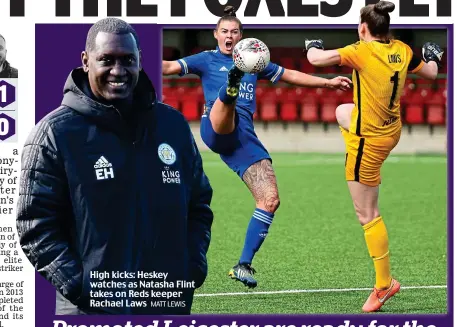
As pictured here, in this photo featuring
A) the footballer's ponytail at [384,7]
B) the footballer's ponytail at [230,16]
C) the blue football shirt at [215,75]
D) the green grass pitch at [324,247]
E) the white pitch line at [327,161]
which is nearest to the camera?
the footballer's ponytail at [384,7]

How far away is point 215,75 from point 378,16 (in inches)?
74.0

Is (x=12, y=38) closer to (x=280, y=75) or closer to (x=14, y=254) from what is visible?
(x=14, y=254)

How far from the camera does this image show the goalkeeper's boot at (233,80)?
6.54 meters

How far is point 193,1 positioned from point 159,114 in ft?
7.01

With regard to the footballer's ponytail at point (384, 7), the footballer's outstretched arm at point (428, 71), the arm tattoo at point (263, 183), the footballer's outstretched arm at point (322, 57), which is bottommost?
the arm tattoo at point (263, 183)

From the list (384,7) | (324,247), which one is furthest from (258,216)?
(324,247)

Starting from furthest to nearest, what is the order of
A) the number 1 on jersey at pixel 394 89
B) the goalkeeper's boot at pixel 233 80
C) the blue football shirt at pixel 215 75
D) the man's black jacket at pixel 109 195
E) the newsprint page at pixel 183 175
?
the blue football shirt at pixel 215 75
the number 1 on jersey at pixel 394 89
the goalkeeper's boot at pixel 233 80
the newsprint page at pixel 183 175
the man's black jacket at pixel 109 195

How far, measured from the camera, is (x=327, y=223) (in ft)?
44.3

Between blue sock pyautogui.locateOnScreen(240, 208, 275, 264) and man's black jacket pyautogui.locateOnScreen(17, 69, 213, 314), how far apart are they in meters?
3.12

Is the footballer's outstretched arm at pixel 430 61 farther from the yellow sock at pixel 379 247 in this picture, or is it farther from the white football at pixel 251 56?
the white football at pixel 251 56

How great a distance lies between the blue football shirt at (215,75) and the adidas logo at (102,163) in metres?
3.57

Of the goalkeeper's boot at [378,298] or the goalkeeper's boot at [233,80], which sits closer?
the goalkeeper's boot at [233,80]

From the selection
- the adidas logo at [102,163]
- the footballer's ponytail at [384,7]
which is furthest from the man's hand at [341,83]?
the adidas logo at [102,163]

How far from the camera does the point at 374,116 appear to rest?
803 cm
